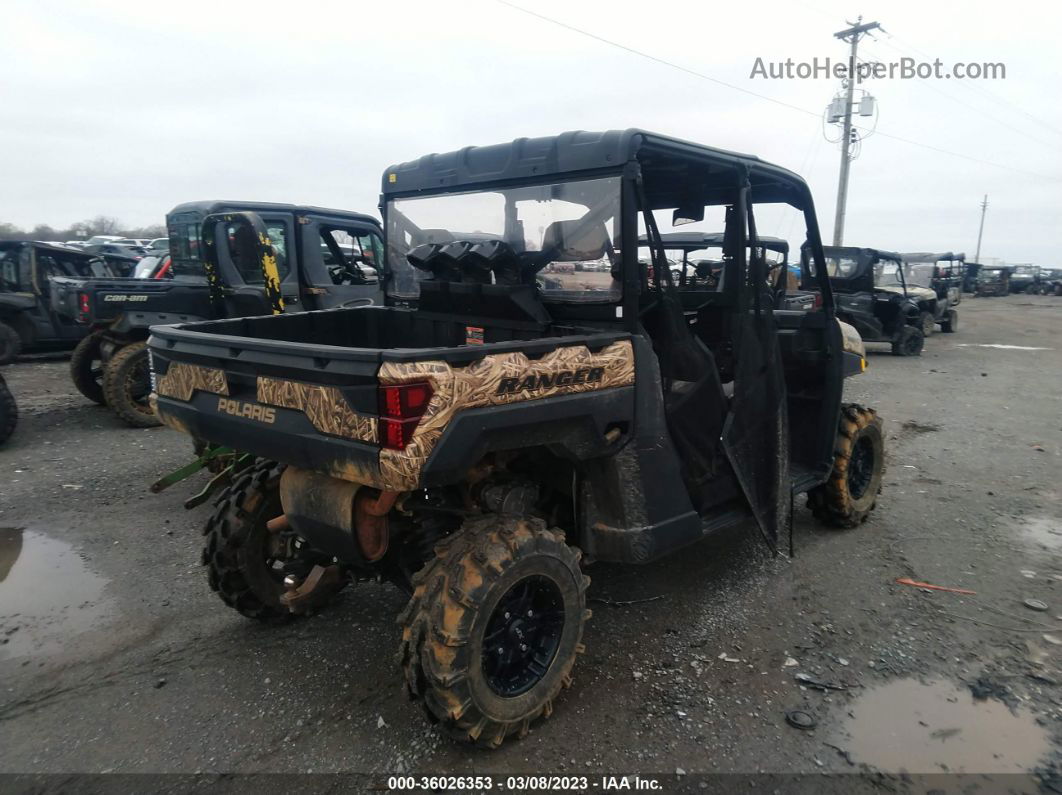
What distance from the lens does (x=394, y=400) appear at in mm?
2271

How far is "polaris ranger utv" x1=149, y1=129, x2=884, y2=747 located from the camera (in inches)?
97.8

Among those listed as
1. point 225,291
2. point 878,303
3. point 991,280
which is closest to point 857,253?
point 878,303

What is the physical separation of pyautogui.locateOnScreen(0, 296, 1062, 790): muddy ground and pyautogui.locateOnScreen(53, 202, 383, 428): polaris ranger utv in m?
2.28

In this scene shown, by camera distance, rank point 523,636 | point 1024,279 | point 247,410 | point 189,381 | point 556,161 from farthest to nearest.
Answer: point 1024,279, point 556,161, point 189,381, point 523,636, point 247,410

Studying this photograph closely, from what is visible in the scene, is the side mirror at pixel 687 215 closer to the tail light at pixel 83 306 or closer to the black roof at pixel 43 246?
the tail light at pixel 83 306

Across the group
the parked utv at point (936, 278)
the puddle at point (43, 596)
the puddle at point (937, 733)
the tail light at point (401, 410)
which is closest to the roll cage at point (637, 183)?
the tail light at point (401, 410)

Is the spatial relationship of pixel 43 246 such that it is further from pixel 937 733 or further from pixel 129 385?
pixel 937 733

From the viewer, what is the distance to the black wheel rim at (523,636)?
2.75 m

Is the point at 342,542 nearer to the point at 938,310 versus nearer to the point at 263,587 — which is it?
the point at 263,587

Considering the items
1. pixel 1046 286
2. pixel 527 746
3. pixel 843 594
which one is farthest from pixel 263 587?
pixel 1046 286

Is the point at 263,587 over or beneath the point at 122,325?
beneath

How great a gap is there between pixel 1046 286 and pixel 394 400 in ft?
159

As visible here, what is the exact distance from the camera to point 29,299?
1040 cm

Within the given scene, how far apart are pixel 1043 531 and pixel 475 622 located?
14.4ft
